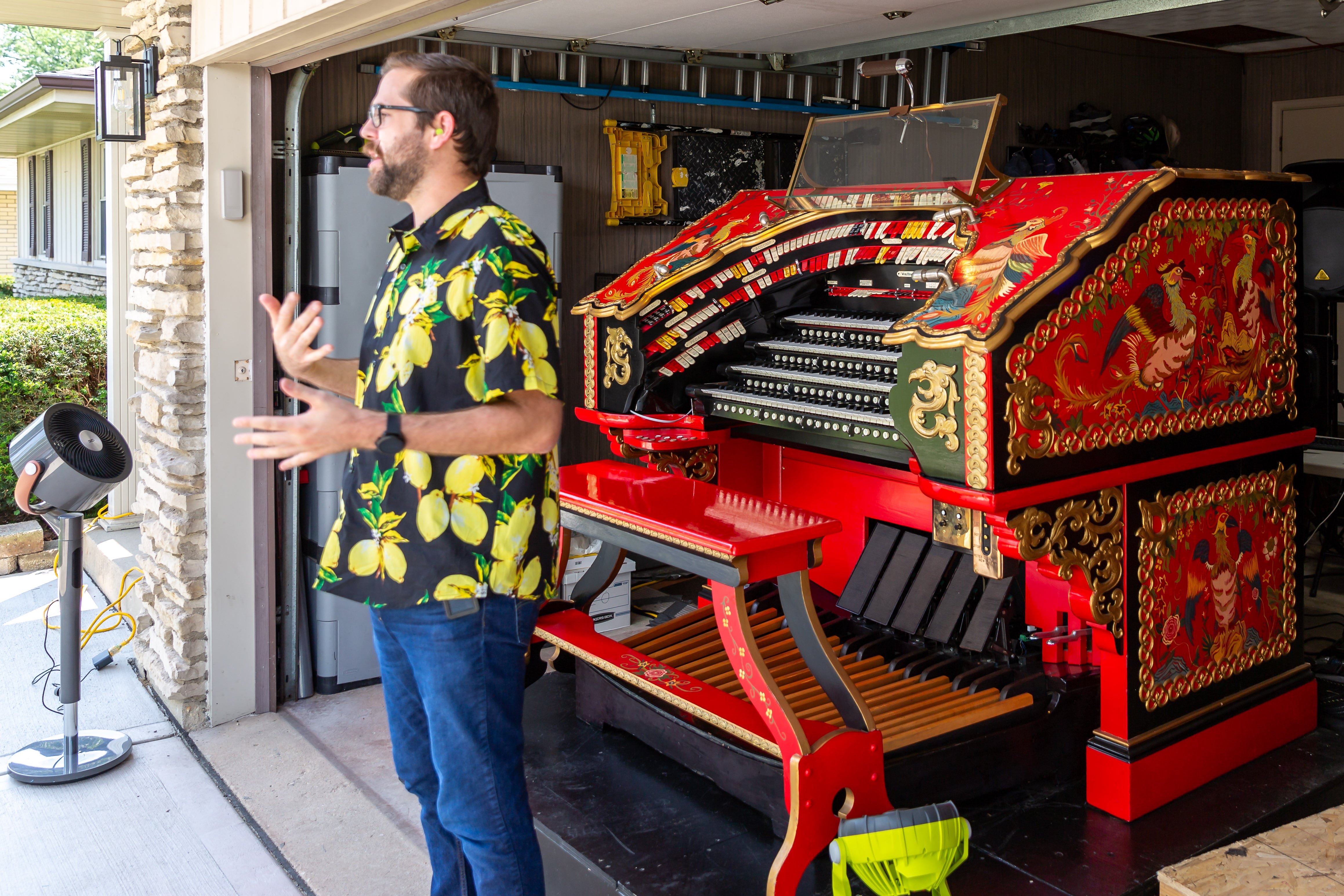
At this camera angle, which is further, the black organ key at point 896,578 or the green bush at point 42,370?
the green bush at point 42,370

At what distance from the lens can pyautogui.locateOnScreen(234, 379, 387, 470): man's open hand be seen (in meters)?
1.73

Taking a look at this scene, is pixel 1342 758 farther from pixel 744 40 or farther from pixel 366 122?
pixel 744 40

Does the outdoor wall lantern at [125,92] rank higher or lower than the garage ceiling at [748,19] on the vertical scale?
lower

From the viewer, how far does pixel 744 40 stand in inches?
186

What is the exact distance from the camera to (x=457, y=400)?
1917mm

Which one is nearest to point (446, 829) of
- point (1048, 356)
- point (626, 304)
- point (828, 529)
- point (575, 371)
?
point (828, 529)

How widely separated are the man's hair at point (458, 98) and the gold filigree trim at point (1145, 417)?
1.09 meters

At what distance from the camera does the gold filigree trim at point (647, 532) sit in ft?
7.59

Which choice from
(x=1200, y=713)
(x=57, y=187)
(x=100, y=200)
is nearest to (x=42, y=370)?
(x=100, y=200)

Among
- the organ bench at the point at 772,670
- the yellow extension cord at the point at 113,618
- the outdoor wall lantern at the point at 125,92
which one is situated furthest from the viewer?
the yellow extension cord at the point at 113,618

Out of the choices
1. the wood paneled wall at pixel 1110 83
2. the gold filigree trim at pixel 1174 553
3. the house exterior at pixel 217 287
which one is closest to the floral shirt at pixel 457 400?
the house exterior at pixel 217 287

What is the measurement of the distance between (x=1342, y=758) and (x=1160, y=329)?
1305mm

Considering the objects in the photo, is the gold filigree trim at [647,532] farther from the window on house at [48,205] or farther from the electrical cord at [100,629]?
the window on house at [48,205]

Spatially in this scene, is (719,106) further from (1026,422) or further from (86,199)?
(86,199)
